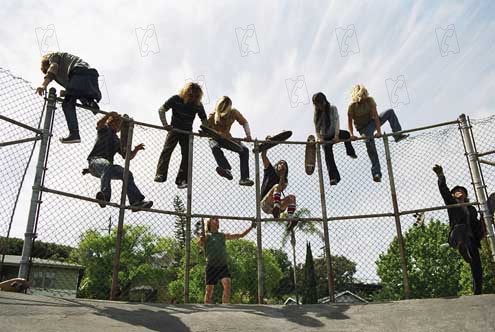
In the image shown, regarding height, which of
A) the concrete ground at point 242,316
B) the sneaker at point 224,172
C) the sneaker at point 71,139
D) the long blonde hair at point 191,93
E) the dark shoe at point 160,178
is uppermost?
the long blonde hair at point 191,93

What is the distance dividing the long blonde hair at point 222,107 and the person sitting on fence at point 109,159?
186cm

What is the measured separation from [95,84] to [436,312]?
618 centimetres

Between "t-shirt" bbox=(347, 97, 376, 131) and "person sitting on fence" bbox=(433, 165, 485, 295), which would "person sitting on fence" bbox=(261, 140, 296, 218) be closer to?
"t-shirt" bbox=(347, 97, 376, 131)

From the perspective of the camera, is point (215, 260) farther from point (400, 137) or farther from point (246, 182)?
point (400, 137)

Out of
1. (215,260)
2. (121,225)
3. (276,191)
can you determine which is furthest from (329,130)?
(121,225)

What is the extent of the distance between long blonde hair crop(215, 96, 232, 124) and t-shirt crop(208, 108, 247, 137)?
2.4 inches

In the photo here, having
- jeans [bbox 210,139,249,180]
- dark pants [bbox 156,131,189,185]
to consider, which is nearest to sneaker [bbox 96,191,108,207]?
dark pants [bbox 156,131,189,185]

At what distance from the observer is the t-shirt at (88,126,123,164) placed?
677 cm

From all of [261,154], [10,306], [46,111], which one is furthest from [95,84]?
[10,306]

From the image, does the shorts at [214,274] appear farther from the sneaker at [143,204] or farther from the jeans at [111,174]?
the jeans at [111,174]

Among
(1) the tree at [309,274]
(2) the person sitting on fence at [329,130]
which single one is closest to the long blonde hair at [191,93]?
(2) the person sitting on fence at [329,130]

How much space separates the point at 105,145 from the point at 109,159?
0.78 ft

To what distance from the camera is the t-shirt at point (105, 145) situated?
6766 mm

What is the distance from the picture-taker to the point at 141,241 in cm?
3847
